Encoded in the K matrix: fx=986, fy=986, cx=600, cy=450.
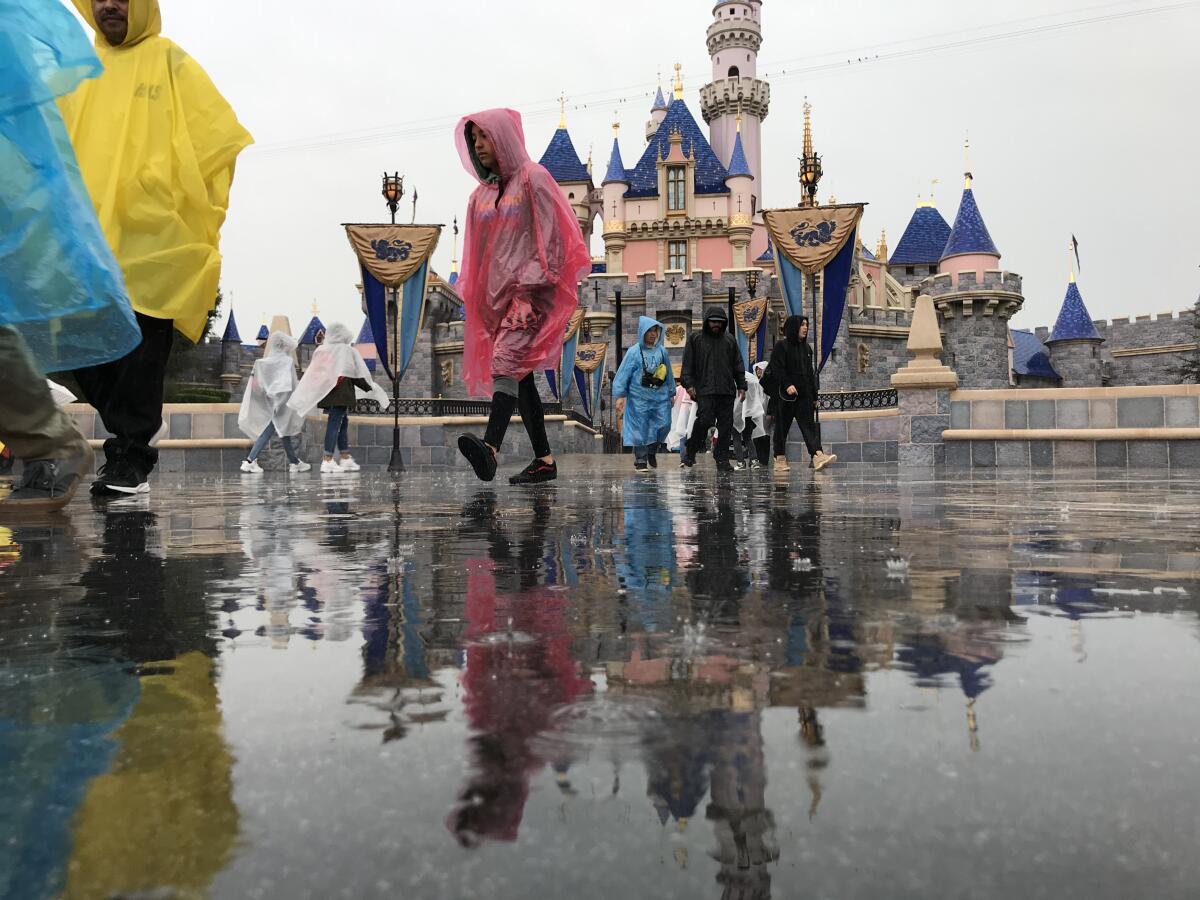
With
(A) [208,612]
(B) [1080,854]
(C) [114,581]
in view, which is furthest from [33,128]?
(B) [1080,854]

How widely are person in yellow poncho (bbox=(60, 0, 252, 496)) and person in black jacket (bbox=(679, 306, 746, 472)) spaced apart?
551 cm

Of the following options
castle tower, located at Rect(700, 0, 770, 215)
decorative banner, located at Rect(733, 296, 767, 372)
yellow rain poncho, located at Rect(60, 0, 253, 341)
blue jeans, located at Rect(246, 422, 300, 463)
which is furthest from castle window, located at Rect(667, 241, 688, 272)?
yellow rain poncho, located at Rect(60, 0, 253, 341)

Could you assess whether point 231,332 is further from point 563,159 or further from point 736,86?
point 736,86

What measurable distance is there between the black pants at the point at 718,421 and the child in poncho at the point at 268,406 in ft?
13.7

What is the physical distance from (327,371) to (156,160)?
6.34 metres

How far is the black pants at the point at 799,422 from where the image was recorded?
9547 mm

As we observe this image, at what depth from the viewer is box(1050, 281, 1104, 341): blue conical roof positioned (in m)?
46.1

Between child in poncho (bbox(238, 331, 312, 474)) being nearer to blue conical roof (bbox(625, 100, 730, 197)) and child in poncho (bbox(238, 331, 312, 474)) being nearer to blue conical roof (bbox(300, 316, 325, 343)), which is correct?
blue conical roof (bbox(625, 100, 730, 197))

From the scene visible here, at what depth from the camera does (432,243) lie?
42.4 ft

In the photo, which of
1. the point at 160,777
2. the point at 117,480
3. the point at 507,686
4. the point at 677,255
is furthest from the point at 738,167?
the point at 160,777

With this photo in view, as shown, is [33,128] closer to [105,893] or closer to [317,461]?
[105,893]

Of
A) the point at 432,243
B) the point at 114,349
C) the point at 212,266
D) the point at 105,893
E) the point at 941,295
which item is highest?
the point at 941,295

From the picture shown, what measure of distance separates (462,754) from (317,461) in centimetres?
1193

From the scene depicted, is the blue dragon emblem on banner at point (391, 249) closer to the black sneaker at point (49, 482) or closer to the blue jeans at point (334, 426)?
the blue jeans at point (334, 426)
